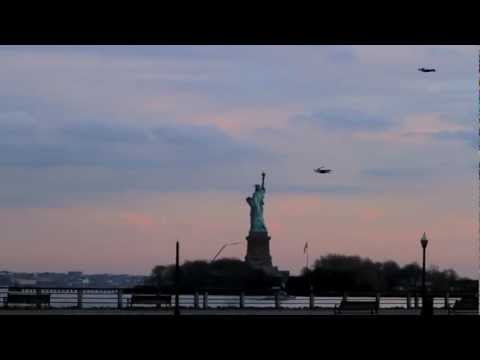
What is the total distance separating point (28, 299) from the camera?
55.7m

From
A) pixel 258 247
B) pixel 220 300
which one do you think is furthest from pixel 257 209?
pixel 220 300

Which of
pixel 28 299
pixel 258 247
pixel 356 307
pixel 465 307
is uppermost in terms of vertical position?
pixel 258 247

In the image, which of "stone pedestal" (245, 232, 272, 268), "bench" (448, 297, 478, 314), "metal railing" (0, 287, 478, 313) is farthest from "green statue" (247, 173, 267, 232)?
"bench" (448, 297, 478, 314)

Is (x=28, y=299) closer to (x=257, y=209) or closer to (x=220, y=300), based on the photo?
(x=220, y=300)

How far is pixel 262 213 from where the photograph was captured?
140125mm

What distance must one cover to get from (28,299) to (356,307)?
13823 mm

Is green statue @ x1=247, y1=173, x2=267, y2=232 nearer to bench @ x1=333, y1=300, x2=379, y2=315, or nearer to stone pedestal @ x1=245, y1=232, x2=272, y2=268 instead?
stone pedestal @ x1=245, y1=232, x2=272, y2=268

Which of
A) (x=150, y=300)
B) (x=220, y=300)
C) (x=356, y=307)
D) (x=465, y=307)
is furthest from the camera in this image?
(x=220, y=300)

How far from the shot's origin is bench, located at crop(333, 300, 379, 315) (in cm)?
5422

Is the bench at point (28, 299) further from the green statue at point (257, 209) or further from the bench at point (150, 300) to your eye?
the green statue at point (257, 209)
